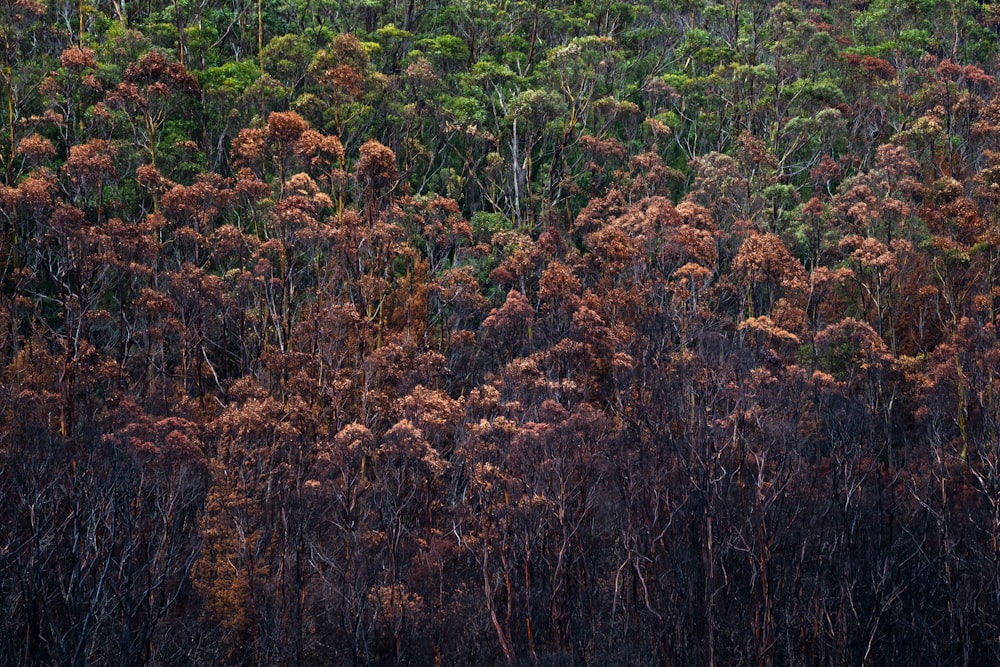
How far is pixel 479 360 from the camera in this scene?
37.6 m

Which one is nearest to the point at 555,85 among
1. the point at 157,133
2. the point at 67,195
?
the point at 157,133

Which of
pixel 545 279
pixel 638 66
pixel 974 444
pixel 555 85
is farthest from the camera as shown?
pixel 638 66

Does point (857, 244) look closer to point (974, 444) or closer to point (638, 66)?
point (974, 444)

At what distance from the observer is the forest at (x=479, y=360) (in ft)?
95.2

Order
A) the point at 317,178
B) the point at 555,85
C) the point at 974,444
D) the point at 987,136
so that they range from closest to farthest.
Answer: the point at 974,444 → the point at 317,178 → the point at 987,136 → the point at 555,85

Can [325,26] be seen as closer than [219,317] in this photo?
No

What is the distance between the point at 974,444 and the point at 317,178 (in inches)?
889

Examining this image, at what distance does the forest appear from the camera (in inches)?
1142

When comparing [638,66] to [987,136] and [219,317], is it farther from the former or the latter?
[219,317]

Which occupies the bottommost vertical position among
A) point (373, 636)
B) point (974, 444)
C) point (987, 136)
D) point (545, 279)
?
point (373, 636)

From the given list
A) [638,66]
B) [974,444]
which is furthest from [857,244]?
[638,66]

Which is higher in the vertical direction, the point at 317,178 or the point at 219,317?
the point at 317,178

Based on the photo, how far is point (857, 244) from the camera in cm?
3419

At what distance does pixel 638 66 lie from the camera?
52.1 m
